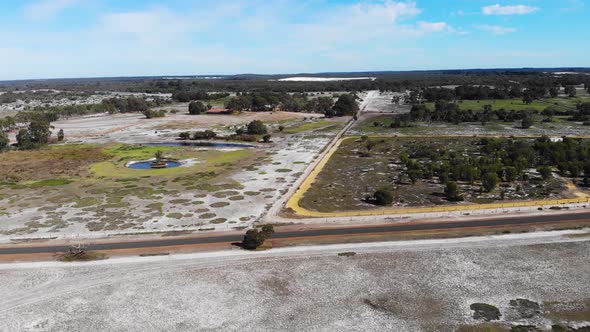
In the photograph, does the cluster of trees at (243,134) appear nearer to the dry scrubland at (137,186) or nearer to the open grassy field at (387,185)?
the dry scrubland at (137,186)

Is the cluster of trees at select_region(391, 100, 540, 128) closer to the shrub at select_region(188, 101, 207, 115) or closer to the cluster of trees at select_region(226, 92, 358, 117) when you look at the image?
the cluster of trees at select_region(226, 92, 358, 117)

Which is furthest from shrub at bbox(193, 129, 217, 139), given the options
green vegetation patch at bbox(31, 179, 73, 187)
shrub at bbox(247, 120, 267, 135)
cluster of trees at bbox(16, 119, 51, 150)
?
green vegetation patch at bbox(31, 179, 73, 187)

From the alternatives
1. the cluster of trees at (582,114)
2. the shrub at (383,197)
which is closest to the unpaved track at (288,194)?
the shrub at (383,197)

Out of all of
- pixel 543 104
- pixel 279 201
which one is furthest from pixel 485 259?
pixel 543 104

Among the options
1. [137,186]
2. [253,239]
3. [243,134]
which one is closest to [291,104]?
[243,134]

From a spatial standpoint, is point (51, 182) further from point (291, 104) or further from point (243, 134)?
point (291, 104)
